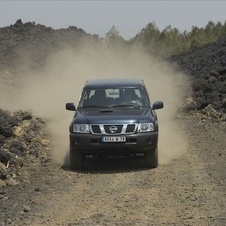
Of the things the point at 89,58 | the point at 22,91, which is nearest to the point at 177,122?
the point at 22,91

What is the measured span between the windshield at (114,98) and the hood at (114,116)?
311 mm

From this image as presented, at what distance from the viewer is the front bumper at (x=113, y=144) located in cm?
1120

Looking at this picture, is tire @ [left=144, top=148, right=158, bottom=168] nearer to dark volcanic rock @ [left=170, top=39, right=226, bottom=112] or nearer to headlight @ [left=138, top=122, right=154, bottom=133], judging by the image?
headlight @ [left=138, top=122, right=154, bottom=133]

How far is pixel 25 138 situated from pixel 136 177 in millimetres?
4989

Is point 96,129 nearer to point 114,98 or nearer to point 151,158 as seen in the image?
point 151,158

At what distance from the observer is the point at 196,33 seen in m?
63.7

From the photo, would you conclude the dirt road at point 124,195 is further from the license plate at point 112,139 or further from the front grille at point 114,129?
the front grille at point 114,129

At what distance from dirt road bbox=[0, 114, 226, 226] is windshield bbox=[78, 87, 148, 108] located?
1.27m

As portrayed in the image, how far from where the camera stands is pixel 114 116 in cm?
1149

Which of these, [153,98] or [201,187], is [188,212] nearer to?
[201,187]

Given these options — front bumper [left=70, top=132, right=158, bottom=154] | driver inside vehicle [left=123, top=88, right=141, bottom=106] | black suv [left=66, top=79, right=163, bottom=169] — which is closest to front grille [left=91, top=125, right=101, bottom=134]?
black suv [left=66, top=79, right=163, bottom=169]

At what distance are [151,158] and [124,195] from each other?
2.46m

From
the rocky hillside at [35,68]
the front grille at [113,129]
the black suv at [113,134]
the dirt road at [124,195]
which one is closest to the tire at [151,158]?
the black suv at [113,134]

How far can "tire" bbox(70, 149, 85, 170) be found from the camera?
453 inches
